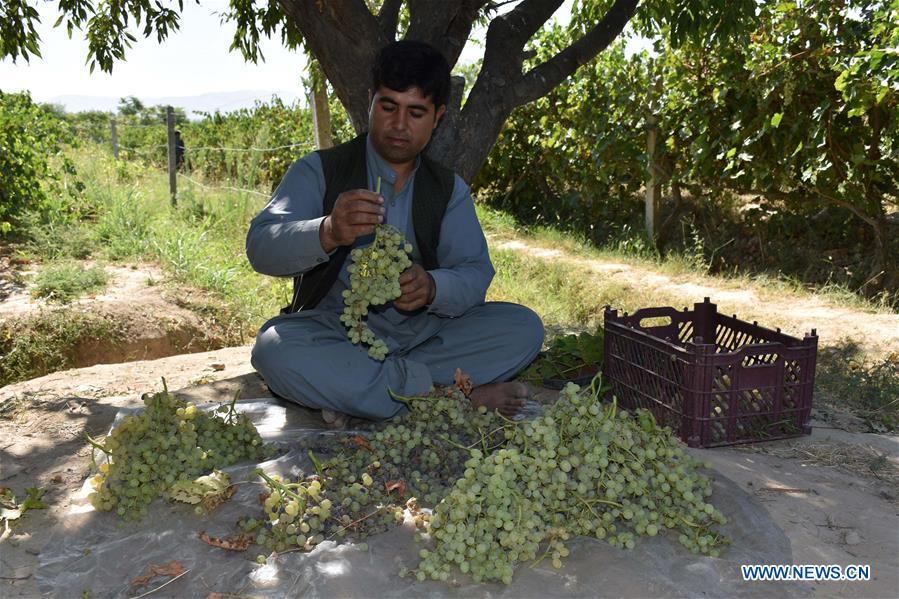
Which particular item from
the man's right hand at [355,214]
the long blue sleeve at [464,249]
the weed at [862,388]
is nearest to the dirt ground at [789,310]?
the weed at [862,388]

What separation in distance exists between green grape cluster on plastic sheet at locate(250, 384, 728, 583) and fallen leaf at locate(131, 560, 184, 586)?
0.69 ft

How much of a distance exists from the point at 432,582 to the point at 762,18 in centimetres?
694

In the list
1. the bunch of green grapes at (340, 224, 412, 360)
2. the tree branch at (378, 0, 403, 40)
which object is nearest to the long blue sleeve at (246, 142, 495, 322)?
the bunch of green grapes at (340, 224, 412, 360)

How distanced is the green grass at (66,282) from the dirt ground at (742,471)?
5.26ft

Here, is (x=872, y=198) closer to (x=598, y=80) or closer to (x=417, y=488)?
(x=598, y=80)

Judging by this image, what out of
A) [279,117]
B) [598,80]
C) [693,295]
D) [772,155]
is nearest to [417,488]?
[693,295]

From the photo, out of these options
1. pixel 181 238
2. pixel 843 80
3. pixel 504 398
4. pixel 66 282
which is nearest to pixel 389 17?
pixel 504 398

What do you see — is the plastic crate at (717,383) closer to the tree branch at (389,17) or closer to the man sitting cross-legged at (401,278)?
the man sitting cross-legged at (401,278)

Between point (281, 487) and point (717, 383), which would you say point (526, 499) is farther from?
point (717, 383)

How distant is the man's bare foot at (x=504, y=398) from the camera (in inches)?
124

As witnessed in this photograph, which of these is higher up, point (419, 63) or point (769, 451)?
point (419, 63)

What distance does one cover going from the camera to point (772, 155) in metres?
7.46

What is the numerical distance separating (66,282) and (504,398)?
402 cm

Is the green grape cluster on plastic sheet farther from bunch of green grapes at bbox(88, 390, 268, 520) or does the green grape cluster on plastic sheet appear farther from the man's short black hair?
the man's short black hair
